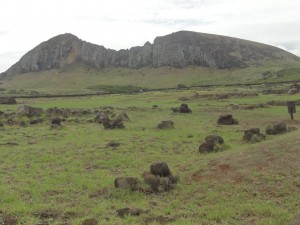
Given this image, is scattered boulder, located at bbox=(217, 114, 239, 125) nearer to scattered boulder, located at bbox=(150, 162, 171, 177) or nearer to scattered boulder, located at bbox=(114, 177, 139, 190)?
scattered boulder, located at bbox=(150, 162, 171, 177)

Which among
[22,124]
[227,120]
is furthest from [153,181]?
[22,124]

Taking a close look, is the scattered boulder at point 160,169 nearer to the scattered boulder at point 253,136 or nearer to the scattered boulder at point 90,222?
the scattered boulder at point 90,222

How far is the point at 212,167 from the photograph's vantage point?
58.3 ft

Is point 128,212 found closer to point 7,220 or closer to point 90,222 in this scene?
point 90,222

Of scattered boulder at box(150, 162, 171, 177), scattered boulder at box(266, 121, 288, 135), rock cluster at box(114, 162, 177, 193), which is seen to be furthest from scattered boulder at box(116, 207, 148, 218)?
scattered boulder at box(266, 121, 288, 135)

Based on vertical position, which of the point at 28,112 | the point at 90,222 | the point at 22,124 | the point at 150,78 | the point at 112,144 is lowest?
the point at 90,222

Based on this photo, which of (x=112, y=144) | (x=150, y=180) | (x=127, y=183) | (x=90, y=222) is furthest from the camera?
(x=112, y=144)

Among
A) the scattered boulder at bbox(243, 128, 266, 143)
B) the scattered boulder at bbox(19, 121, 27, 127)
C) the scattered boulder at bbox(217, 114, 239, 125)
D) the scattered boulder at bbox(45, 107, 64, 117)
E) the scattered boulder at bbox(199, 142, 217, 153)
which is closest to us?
the scattered boulder at bbox(199, 142, 217, 153)

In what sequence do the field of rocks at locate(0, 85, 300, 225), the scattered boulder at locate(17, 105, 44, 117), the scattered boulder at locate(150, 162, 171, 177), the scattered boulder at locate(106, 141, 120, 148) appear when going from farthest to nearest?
the scattered boulder at locate(17, 105, 44, 117), the scattered boulder at locate(106, 141, 120, 148), the scattered boulder at locate(150, 162, 171, 177), the field of rocks at locate(0, 85, 300, 225)

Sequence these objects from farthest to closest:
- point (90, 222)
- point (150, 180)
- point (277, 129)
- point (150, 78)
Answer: point (150, 78), point (277, 129), point (150, 180), point (90, 222)

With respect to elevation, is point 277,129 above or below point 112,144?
below

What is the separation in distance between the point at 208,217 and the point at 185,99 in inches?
2279

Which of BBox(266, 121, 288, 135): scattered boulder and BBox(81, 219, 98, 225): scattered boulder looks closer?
BBox(81, 219, 98, 225): scattered boulder

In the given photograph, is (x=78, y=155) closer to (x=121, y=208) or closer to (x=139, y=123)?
(x=121, y=208)
